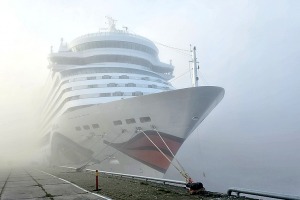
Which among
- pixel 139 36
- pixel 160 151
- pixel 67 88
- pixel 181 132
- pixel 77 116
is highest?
pixel 139 36

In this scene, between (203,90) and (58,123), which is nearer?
(203,90)

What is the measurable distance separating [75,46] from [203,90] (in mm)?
22677

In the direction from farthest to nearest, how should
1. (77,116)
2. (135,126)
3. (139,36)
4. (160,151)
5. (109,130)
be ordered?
(139,36) < (77,116) < (109,130) < (135,126) < (160,151)

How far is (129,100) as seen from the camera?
21594 mm

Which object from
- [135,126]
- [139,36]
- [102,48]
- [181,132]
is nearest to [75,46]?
[102,48]

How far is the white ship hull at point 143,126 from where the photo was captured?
21.2m

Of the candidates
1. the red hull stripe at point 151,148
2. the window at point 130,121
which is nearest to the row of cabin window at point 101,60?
the window at point 130,121

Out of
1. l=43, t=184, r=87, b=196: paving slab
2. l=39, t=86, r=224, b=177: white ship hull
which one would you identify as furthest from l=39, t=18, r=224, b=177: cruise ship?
l=43, t=184, r=87, b=196: paving slab

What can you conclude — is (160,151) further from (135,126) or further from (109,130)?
(109,130)

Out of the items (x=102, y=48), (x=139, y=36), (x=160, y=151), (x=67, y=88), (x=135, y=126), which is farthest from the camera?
(x=139, y=36)

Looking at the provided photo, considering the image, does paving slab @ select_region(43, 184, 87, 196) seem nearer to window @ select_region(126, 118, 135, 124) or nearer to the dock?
the dock

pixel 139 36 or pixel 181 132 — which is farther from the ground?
pixel 139 36

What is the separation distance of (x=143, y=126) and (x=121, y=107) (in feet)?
7.84

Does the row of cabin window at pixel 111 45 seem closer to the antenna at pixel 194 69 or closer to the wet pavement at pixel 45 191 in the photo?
the antenna at pixel 194 69
